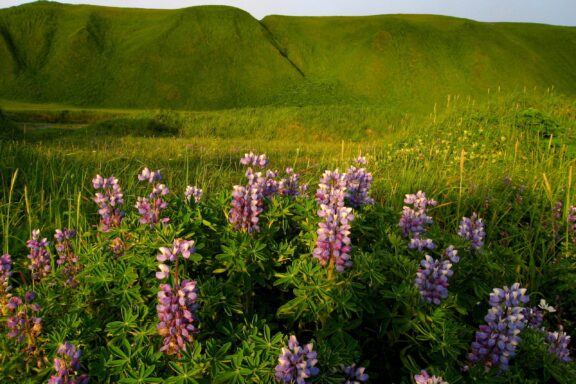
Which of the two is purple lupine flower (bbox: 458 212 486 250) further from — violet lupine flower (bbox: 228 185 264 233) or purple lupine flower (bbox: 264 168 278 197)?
violet lupine flower (bbox: 228 185 264 233)

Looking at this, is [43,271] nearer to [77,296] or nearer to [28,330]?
[77,296]

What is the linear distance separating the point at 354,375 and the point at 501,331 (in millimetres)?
654

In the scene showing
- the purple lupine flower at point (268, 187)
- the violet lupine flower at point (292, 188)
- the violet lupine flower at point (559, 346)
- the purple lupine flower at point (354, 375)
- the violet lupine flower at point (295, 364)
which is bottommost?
the violet lupine flower at point (559, 346)

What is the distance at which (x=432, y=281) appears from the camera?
6.66 feet

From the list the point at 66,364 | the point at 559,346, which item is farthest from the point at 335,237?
the point at 559,346

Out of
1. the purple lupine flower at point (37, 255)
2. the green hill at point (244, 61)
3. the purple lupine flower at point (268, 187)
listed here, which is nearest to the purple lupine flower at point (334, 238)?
the purple lupine flower at point (268, 187)

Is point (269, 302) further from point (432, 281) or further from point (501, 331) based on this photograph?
point (501, 331)

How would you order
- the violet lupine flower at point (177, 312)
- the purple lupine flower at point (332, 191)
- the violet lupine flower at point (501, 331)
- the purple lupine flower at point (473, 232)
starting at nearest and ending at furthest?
1. the violet lupine flower at point (177, 312)
2. the violet lupine flower at point (501, 331)
3. the purple lupine flower at point (332, 191)
4. the purple lupine flower at point (473, 232)

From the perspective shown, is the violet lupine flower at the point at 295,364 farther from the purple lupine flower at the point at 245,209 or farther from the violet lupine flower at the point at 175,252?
the purple lupine flower at the point at 245,209

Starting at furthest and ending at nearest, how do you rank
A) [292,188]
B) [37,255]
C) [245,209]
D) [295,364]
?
[292,188] → [37,255] → [245,209] → [295,364]

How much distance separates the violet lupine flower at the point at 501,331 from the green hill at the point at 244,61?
29263 mm

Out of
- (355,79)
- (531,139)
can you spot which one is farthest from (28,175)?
(355,79)

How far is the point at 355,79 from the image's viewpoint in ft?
115

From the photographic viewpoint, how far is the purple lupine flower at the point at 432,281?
1991mm
